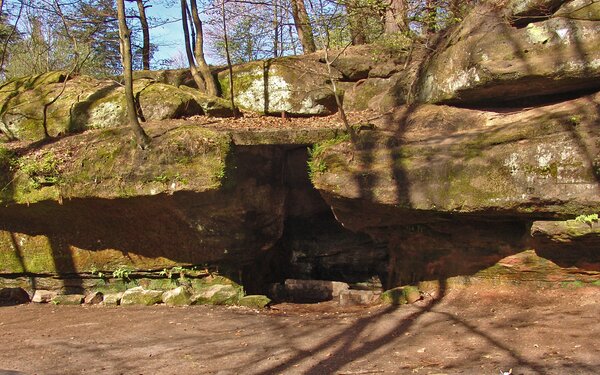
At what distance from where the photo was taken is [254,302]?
33.4 ft

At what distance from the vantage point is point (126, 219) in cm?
1098

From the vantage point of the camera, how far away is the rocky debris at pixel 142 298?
34.8ft

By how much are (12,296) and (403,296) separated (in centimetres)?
845

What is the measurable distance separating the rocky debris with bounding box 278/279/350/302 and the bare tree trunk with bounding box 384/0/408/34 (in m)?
6.13

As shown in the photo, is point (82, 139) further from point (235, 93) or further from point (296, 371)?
point (296, 371)

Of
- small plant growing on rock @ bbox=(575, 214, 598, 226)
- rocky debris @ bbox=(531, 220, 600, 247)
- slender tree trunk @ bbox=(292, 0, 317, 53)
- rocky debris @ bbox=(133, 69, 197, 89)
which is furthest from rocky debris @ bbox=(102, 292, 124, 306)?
small plant growing on rock @ bbox=(575, 214, 598, 226)

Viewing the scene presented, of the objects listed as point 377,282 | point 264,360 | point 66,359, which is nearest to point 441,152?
point 264,360

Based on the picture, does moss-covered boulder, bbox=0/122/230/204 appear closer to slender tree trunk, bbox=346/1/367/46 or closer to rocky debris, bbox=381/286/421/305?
rocky debris, bbox=381/286/421/305

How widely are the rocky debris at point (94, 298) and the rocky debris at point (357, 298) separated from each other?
5103 mm

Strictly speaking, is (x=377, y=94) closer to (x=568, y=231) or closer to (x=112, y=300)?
(x=568, y=231)

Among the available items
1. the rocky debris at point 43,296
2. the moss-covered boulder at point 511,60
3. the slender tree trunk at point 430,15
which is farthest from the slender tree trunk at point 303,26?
the rocky debris at point 43,296

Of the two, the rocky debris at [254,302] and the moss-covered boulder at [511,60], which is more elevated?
the moss-covered boulder at [511,60]

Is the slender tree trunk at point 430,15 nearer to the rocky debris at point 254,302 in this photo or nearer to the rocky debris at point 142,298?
the rocky debris at point 254,302

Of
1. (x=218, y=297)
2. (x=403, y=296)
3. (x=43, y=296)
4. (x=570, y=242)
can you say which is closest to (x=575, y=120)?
(x=570, y=242)
